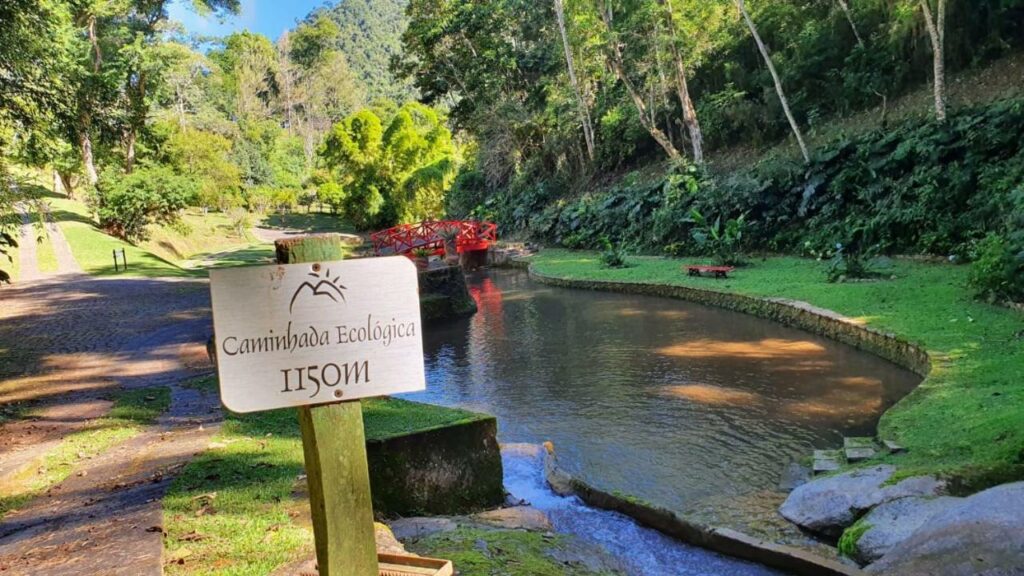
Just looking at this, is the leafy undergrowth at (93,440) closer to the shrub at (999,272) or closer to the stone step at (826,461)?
the stone step at (826,461)

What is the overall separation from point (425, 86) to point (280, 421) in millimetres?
30341

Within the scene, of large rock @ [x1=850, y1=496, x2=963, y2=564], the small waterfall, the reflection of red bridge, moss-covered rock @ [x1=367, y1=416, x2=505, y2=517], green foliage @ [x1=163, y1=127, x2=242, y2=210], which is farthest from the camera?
green foliage @ [x1=163, y1=127, x2=242, y2=210]

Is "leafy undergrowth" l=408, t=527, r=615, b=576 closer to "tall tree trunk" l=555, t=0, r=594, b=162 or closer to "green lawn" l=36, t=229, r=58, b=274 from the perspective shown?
"green lawn" l=36, t=229, r=58, b=274

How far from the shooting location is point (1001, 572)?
299 cm

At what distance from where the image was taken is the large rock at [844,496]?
4.37 m

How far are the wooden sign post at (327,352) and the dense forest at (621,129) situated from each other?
851cm

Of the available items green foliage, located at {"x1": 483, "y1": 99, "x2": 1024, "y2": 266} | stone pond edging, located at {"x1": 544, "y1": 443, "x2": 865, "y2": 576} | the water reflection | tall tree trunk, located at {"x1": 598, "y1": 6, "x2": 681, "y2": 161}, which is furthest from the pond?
tall tree trunk, located at {"x1": 598, "y1": 6, "x2": 681, "y2": 161}

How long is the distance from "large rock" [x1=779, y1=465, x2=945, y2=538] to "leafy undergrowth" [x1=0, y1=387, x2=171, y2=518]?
5204 millimetres

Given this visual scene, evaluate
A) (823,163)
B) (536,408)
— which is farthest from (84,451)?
(823,163)

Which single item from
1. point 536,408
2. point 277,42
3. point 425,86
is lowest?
point 536,408

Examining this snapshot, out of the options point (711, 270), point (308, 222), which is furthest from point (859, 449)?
point (308, 222)

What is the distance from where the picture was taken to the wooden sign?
204cm

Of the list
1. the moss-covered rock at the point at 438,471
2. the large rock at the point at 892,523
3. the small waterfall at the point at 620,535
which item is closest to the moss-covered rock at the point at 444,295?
the small waterfall at the point at 620,535

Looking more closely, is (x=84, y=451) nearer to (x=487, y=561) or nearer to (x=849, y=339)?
(x=487, y=561)
